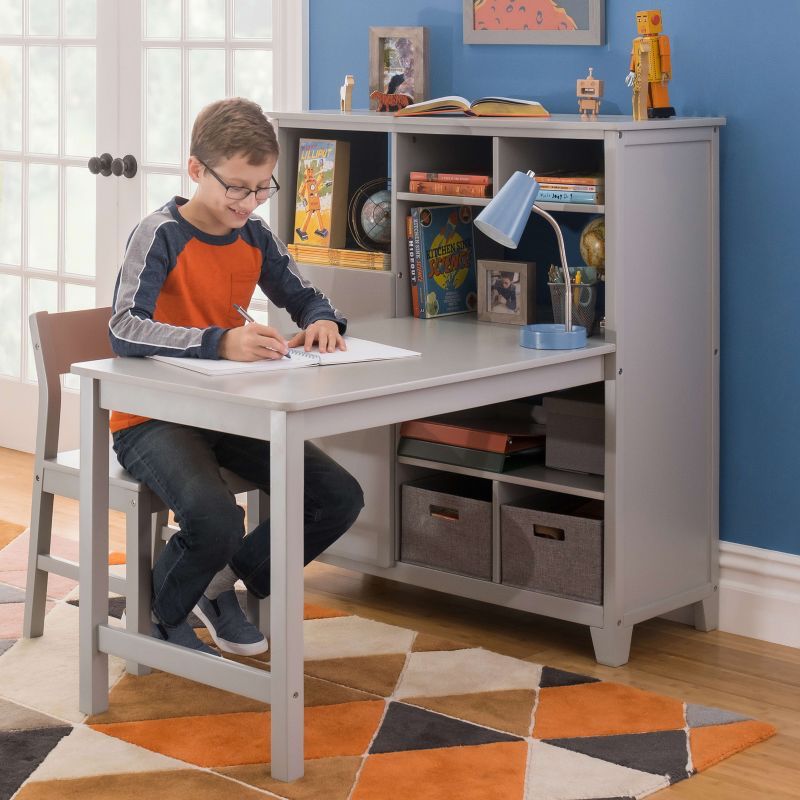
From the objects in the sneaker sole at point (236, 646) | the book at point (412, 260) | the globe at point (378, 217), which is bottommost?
the sneaker sole at point (236, 646)

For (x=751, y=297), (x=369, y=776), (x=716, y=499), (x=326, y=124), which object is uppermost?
(x=326, y=124)

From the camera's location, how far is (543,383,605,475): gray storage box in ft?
9.81

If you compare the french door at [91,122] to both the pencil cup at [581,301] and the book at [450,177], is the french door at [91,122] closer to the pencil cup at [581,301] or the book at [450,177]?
the book at [450,177]

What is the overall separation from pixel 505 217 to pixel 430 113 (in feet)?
1.89

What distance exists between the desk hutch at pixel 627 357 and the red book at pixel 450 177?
4cm

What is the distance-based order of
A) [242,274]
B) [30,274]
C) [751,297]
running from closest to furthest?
[242,274] < [751,297] < [30,274]

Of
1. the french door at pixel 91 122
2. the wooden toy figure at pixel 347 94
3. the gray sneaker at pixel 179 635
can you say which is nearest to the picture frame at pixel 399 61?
the wooden toy figure at pixel 347 94

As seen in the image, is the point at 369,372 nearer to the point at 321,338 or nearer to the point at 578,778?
the point at 321,338

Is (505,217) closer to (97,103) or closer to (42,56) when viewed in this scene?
(97,103)

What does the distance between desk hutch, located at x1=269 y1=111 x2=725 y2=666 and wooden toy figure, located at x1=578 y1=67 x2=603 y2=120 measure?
0.04 metres

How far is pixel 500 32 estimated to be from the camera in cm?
333

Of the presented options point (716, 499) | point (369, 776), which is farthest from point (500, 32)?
point (369, 776)

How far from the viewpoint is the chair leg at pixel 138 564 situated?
8.68 feet

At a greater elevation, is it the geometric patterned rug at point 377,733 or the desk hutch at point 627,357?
the desk hutch at point 627,357
